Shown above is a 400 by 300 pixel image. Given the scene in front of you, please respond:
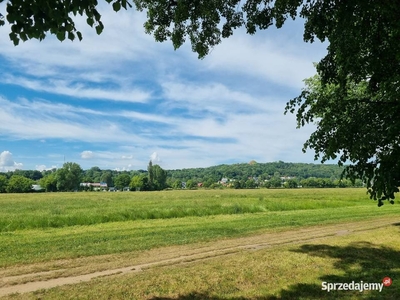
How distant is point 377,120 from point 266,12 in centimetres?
374

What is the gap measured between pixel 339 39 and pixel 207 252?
8.57 metres

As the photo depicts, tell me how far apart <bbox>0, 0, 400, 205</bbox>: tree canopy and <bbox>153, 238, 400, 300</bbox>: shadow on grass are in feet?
7.55

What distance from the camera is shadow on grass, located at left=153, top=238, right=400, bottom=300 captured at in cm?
686

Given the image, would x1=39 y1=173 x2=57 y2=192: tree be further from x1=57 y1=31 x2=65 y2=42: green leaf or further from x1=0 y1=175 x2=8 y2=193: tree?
x1=57 y1=31 x2=65 y2=42: green leaf

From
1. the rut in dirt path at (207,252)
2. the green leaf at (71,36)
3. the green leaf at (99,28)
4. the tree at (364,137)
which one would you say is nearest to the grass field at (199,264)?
the rut in dirt path at (207,252)

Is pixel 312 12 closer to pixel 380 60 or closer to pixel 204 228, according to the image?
pixel 380 60

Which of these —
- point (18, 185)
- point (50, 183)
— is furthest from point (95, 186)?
point (18, 185)

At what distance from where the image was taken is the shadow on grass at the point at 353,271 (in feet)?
22.5

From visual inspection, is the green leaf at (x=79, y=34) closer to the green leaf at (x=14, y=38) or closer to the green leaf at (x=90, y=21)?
the green leaf at (x=90, y=21)

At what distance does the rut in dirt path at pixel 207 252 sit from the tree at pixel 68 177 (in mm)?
127821

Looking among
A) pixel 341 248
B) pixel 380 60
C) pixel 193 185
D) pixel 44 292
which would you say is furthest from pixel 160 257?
pixel 193 185

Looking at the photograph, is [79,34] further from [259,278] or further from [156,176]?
[156,176]

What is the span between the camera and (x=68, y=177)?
129375mm

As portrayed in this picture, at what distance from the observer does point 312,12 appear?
7090 mm
